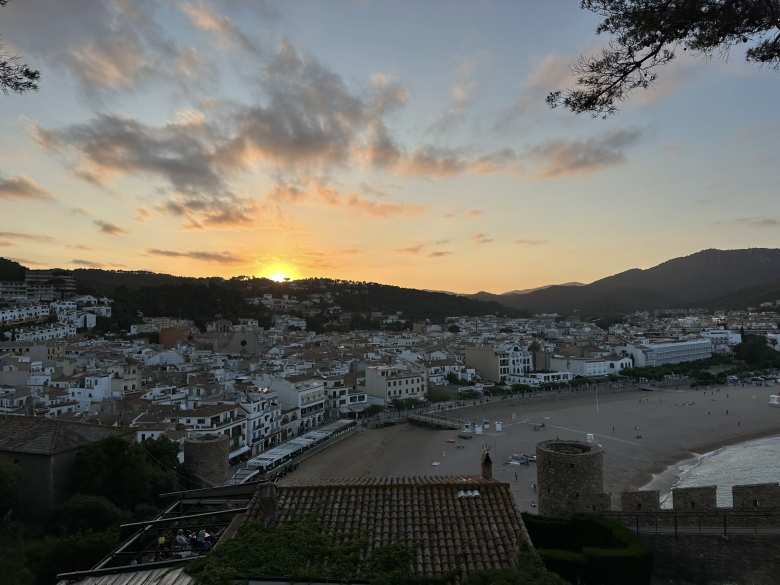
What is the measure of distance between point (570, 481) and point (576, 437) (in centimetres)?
2130

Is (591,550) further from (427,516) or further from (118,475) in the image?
(118,475)

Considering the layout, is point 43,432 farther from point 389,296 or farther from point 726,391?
point 389,296

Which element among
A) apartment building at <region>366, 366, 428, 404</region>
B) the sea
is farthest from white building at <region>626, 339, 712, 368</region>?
the sea

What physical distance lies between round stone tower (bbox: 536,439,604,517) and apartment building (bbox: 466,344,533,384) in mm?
40358

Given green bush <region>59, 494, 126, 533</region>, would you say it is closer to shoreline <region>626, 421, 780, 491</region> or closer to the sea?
the sea

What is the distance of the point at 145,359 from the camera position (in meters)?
43.7

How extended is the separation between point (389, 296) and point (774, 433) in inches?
3778

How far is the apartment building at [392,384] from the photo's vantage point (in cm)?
3978

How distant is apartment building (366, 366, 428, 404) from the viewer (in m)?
39.8

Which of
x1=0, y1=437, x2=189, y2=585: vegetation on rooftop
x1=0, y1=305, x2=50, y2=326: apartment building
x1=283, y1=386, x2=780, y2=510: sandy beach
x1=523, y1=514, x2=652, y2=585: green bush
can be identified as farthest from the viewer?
x1=0, y1=305, x2=50, y2=326: apartment building

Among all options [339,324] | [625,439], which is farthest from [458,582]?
[339,324]

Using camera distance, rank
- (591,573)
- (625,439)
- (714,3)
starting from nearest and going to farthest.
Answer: (714,3), (591,573), (625,439)

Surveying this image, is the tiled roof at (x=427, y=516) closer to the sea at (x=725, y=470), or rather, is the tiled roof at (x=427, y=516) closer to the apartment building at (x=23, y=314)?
the sea at (x=725, y=470)

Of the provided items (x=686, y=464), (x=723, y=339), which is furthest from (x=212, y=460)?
(x=723, y=339)
